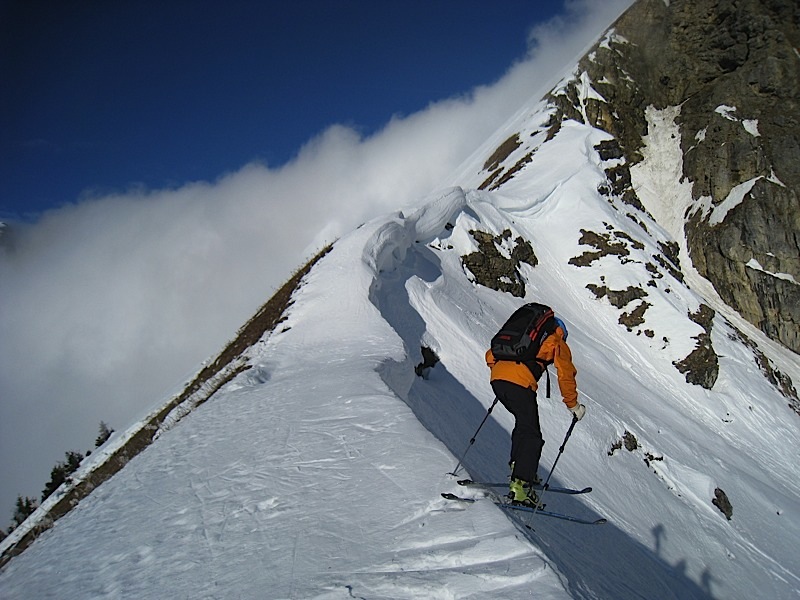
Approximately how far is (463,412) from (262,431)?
7508 mm

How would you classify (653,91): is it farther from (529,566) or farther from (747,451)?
(529,566)

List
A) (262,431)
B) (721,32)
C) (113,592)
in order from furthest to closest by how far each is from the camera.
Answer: (721,32) < (262,431) < (113,592)

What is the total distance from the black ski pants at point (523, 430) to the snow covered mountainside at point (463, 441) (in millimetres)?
733

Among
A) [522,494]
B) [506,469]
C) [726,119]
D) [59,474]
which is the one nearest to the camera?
[522,494]

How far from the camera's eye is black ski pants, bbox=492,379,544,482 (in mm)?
6031

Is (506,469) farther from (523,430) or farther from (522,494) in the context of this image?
(522,494)

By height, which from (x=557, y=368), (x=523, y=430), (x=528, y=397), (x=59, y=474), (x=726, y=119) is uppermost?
(x=59, y=474)

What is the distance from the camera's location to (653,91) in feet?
177

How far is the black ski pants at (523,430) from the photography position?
6031 mm

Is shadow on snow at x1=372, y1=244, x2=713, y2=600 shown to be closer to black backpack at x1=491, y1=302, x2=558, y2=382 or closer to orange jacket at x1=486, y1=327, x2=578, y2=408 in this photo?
orange jacket at x1=486, y1=327, x2=578, y2=408

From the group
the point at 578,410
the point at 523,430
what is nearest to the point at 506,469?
the point at 578,410

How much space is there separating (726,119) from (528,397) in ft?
179

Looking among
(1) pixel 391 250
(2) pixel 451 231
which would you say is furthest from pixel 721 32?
(1) pixel 391 250

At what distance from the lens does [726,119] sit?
157ft
